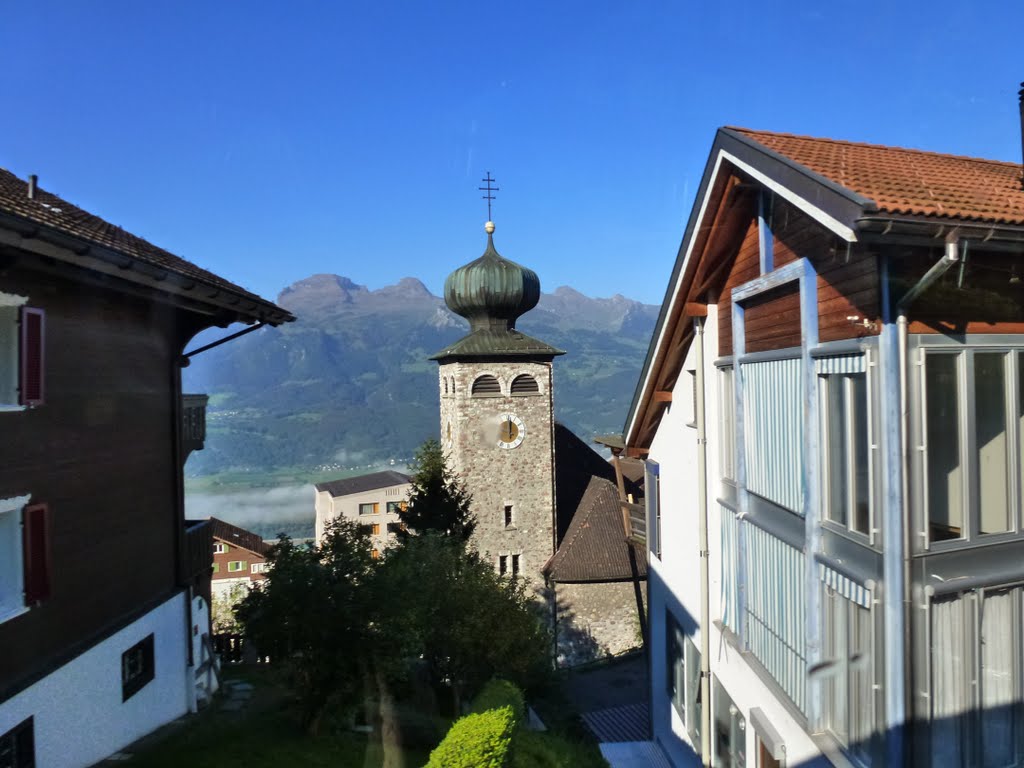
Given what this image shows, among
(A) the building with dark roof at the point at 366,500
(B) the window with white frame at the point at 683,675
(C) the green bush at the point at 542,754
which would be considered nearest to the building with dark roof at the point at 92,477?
(C) the green bush at the point at 542,754

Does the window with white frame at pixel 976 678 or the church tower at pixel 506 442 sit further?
the church tower at pixel 506 442

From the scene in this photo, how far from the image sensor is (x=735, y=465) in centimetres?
724

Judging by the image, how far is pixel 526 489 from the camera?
28.9 metres

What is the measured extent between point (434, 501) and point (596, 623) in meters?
7.19

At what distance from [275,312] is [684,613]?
23.1 ft

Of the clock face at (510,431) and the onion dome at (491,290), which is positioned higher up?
the onion dome at (491,290)

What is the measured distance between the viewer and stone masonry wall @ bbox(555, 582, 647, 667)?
88.3 feet

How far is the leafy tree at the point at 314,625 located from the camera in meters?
10.1

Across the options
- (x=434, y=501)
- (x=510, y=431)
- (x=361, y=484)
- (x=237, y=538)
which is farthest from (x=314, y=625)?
(x=361, y=484)

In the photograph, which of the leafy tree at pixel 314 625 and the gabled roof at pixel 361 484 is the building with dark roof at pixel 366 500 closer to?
the gabled roof at pixel 361 484

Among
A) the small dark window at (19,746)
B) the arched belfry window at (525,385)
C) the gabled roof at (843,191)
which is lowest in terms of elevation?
the small dark window at (19,746)

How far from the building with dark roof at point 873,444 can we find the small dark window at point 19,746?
7.03m

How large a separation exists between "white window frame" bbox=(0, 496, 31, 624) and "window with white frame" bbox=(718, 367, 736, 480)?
22.9 feet

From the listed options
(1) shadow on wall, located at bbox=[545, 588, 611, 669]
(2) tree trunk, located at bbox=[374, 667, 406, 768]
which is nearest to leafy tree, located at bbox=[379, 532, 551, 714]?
(2) tree trunk, located at bbox=[374, 667, 406, 768]
